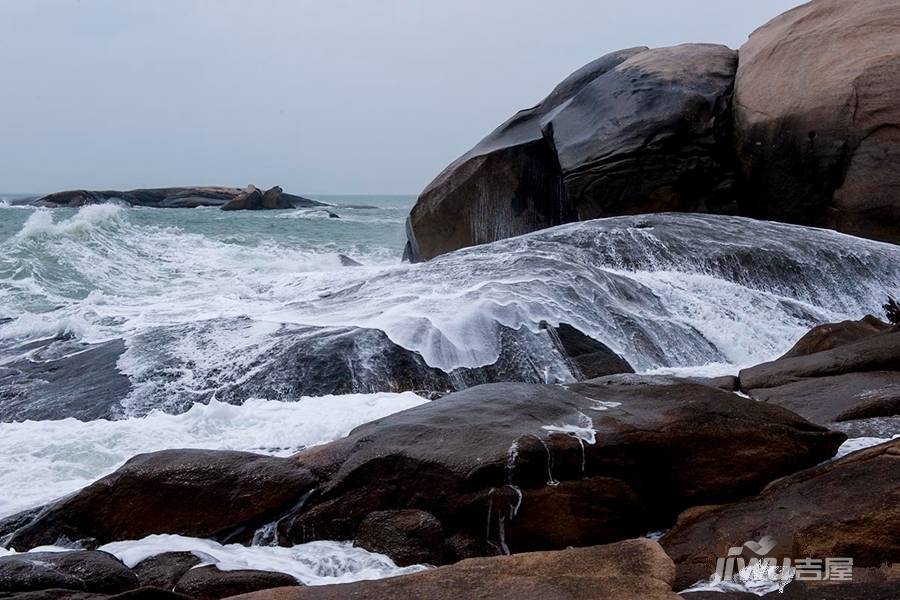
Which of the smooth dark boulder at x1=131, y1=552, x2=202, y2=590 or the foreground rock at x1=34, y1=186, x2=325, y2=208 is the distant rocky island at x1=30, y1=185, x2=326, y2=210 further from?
the smooth dark boulder at x1=131, y1=552, x2=202, y2=590

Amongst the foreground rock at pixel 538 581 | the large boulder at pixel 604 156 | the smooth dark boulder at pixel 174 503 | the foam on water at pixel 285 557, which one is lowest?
the foam on water at pixel 285 557

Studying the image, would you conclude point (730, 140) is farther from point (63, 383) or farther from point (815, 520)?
point (815, 520)

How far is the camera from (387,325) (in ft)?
22.6

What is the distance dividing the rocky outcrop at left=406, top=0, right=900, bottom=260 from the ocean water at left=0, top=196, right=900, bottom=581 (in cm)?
114

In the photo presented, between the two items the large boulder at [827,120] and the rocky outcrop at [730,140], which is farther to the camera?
the rocky outcrop at [730,140]

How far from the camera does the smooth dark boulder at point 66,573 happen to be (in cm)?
303

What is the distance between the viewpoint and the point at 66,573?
122 inches

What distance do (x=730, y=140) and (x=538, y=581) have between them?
9.62 metres

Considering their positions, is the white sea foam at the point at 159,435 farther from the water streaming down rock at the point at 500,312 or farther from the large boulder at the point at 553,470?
the large boulder at the point at 553,470

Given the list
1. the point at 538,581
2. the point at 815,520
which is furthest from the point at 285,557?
→ the point at 815,520

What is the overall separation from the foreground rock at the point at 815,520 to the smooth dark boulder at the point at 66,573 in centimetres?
191

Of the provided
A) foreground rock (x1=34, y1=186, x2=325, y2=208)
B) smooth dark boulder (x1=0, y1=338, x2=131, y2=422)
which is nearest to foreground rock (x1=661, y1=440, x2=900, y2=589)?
smooth dark boulder (x1=0, y1=338, x2=131, y2=422)

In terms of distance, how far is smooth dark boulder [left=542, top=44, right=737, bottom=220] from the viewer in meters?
11.1

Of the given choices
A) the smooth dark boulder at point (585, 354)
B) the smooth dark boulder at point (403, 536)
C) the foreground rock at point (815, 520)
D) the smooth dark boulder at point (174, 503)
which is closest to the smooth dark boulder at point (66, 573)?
the smooth dark boulder at point (174, 503)
